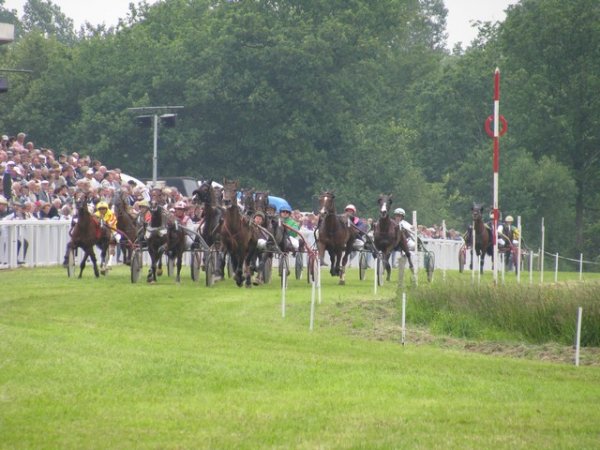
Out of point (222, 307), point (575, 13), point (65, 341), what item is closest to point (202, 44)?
point (575, 13)

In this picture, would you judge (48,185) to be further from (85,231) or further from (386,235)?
(386,235)

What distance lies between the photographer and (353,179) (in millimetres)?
67812

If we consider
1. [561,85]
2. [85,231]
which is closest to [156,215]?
[85,231]

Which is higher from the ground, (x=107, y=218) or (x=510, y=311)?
(x=107, y=218)

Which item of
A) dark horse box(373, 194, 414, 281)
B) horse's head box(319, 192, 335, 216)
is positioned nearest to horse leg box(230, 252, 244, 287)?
horse's head box(319, 192, 335, 216)

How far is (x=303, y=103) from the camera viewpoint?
6556cm

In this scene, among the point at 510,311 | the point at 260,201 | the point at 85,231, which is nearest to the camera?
the point at 510,311

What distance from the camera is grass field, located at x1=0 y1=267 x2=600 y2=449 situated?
1098 centimetres

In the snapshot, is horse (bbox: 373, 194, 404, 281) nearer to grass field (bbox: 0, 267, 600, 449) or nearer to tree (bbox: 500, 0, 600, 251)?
grass field (bbox: 0, 267, 600, 449)

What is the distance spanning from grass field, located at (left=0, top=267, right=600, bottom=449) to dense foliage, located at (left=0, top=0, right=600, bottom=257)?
4292 cm

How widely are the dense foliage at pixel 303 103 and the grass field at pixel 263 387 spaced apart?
141 feet

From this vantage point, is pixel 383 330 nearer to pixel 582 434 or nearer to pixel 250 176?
pixel 582 434

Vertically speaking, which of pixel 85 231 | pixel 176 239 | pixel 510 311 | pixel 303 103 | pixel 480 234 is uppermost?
pixel 303 103

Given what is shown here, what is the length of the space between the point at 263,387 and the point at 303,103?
52.5 metres
